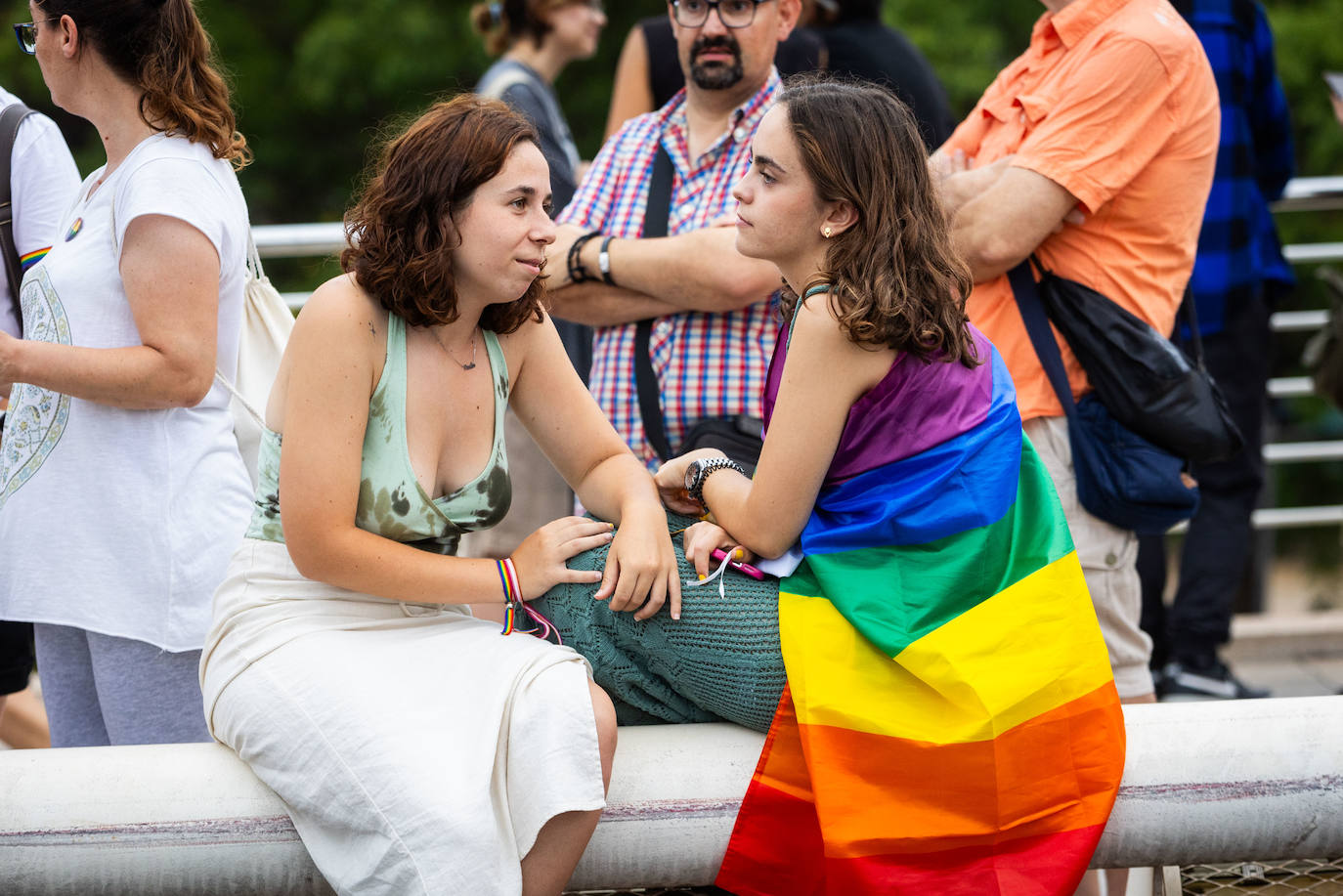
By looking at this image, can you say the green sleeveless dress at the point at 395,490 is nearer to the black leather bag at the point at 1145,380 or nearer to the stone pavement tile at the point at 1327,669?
the black leather bag at the point at 1145,380

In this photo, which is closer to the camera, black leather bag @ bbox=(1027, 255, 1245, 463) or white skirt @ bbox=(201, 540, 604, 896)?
white skirt @ bbox=(201, 540, 604, 896)

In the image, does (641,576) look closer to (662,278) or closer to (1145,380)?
(662,278)

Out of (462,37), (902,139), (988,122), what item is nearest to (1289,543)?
(462,37)

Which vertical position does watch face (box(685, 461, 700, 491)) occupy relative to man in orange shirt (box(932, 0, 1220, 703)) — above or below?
below

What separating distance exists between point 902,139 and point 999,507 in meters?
0.59

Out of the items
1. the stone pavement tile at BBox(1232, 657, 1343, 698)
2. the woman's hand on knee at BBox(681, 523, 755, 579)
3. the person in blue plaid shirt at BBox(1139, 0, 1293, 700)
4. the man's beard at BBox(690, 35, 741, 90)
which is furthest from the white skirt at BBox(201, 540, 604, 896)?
the stone pavement tile at BBox(1232, 657, 1343, 698)

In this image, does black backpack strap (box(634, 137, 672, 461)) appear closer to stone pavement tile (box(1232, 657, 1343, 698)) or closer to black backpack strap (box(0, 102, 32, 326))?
black backpack strap (box(0, 102, 32, 326))

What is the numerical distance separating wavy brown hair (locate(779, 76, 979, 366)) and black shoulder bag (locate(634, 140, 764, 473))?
64cm

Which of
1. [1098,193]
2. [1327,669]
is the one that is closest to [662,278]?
[1098,193]

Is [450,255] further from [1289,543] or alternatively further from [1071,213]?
[1289,543]

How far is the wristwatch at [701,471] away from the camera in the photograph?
2256 millimetres

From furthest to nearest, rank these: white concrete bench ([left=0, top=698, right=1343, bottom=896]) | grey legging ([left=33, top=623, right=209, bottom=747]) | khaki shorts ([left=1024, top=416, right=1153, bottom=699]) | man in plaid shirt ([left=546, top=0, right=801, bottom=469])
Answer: man in plaid shirt ([left=546, top=0, right=801, bottom=469]) → khaki shorts ([left=1024, top=416, right=1153, bottom=699]) → grey legging ([left=33, top=623, right=209, bottom=747]) → white concrete bench ([left=0, top=698, right=1343, bottom=896])

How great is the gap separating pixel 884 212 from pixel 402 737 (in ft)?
3.47

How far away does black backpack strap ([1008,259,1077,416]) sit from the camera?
260 centimetres
